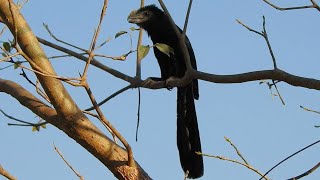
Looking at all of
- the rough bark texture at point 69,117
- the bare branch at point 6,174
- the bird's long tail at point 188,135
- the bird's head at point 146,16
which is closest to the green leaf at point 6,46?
the rough bark texture at point 69,117

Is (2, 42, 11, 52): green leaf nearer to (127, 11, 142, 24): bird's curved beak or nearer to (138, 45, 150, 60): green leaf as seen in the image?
(138, 45, 150, 60): green leaf

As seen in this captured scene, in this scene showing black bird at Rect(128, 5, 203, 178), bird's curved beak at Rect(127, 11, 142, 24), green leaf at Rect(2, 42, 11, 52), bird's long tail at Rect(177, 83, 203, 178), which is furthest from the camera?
bird's curved beak at Rect(127, 11, 142, 24)

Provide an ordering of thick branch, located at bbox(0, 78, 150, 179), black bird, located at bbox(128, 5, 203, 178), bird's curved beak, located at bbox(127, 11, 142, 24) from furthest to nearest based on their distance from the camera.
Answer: bird's curved beak, located at bbox(127, 11, 142, 24) < black bird, located at bbox(128, 5, 203, 178) < thick branch, located at bbox(0, 78, 150, 179)

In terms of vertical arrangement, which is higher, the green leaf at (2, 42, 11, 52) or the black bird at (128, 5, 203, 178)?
the black bird at (128, 5, 203, 178)

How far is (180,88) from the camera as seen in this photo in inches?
224

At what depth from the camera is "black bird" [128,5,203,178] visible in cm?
490

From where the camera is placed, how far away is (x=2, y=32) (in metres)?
4.00

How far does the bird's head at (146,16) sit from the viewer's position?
6.07 metres

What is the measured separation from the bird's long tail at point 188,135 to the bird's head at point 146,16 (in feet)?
2.88

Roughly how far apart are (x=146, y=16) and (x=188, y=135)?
1.63 meters

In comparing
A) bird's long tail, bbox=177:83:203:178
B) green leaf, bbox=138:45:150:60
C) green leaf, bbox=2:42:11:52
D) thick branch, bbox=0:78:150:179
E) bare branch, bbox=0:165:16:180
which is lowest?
bare branch, bbox=0:165:16:180

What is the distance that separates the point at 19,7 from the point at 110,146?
0.93 m

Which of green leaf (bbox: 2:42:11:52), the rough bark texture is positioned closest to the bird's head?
green leaf (bbox: 2:42:11:52)

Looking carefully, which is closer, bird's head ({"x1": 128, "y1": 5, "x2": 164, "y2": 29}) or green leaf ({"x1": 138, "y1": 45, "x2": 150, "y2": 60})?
green leaf ({"x1": 138, "y1": 45, "x2": 150, "y2": 60})
